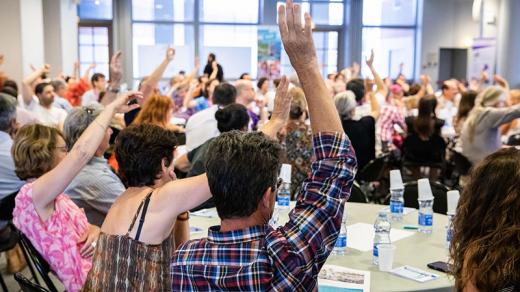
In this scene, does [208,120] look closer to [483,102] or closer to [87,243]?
[483,102]

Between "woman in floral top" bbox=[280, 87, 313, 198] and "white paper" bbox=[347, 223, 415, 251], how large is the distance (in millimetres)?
1339

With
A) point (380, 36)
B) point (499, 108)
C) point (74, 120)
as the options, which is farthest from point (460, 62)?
point (74, 120)

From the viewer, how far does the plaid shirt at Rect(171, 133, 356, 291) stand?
4.96ft

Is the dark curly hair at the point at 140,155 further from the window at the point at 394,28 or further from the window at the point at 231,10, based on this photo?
the window at the point at 394,28

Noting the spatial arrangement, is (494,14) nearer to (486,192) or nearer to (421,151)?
(421,151)

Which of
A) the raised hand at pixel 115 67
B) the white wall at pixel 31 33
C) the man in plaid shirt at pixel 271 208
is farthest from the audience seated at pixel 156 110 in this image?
the white wall at pixel 31 33

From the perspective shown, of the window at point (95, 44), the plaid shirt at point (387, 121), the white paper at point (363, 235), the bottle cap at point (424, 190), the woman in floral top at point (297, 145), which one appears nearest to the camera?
the white paper at point (363, 235)

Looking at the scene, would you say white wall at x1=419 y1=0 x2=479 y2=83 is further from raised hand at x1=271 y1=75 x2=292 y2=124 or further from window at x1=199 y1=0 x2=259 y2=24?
raised hand at x1=271 y1=75 x2=292 y2=124

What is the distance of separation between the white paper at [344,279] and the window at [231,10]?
15417 millimetres

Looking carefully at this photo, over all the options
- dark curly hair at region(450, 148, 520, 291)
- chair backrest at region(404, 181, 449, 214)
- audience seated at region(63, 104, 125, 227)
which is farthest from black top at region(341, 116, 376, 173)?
dark curly hair at region(450, 148, 520, 291)

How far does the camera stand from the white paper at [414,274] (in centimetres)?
247

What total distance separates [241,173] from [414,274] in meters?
1.26

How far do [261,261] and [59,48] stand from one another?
1167cm

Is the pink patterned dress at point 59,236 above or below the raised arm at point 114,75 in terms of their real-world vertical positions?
below
